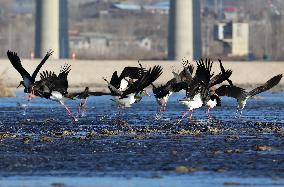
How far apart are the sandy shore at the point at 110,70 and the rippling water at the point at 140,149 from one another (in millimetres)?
32735

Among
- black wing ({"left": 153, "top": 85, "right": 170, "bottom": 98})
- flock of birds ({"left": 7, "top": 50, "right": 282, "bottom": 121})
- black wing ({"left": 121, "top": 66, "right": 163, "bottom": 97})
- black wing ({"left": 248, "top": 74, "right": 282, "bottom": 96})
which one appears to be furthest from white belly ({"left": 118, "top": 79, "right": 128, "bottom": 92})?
black wing ({"left": 248, "top": 74, "right": 282, "bottom": 96})

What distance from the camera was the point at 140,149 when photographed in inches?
1085

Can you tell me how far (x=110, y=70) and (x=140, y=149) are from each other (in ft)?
166

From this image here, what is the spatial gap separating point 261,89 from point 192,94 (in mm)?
2443

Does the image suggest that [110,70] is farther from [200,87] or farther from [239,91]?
[200,87]

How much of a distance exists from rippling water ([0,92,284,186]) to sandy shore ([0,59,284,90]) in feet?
107

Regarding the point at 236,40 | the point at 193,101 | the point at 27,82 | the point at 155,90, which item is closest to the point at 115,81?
the point at 155,90

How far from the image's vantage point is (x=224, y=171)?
76.2 ft

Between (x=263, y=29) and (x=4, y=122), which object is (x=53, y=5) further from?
(x=263, y=29)

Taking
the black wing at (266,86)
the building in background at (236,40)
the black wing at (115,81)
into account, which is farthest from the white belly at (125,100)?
the building in background at (236,40)

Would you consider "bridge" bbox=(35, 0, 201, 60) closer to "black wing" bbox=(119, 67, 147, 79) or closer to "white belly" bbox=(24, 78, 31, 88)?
"black wing" bbox=(119, 67, 147, 79)

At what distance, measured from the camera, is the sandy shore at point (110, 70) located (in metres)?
75.5

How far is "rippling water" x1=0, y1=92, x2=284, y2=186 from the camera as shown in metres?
22.5

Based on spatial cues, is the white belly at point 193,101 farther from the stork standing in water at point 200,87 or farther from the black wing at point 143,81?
the black wing at point 143,81
